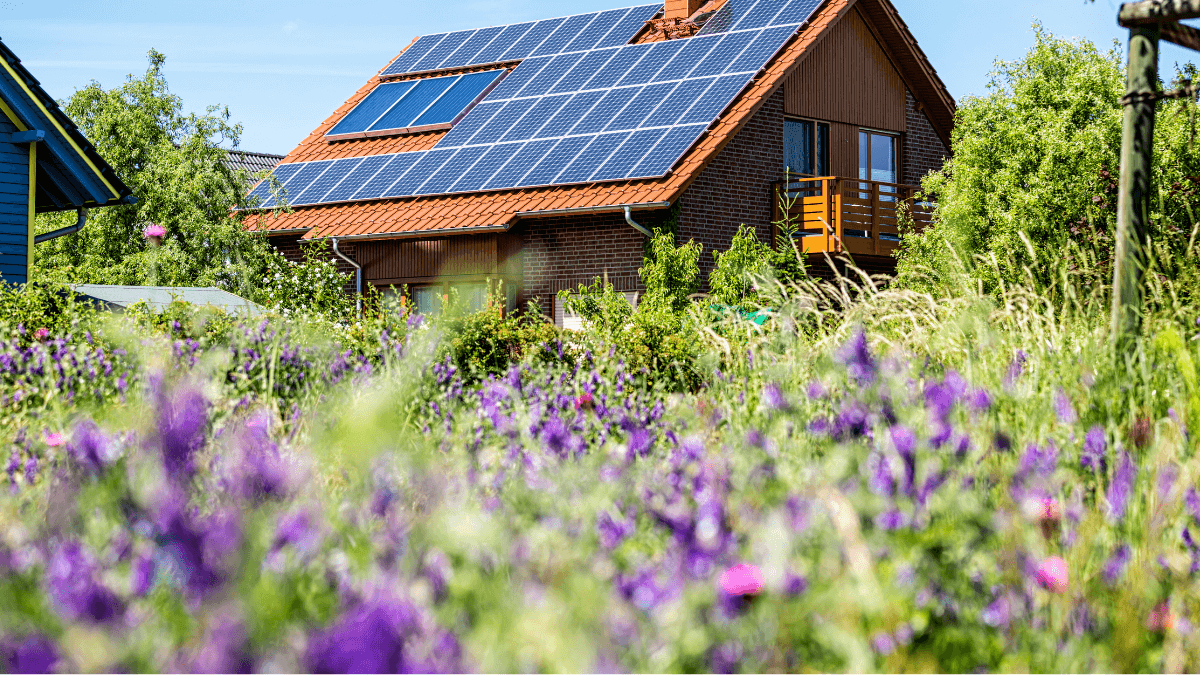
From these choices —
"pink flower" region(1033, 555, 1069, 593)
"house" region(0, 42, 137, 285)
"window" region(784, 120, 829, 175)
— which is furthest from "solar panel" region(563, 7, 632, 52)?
"pink flower" region(1033, 555, 1069, 593)

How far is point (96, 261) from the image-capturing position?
21.3 meters

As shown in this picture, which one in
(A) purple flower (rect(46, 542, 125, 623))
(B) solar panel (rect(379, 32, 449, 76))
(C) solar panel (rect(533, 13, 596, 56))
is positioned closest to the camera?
(A) purple flower (rect(46, 542, 125, 623))

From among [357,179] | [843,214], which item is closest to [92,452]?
[843,214]

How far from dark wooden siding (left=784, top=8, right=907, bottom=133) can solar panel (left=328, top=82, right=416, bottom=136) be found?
803 centimetres

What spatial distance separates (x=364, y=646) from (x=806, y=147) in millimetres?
19324

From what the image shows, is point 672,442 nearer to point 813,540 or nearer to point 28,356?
point 813,540

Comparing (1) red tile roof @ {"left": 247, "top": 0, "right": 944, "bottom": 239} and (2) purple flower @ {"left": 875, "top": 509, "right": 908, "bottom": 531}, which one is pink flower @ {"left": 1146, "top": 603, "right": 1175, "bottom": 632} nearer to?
(2) purple flower @ {"left": 875, "top": 509, "right": 908, "bottom": 531}

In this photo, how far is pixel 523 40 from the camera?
23.6 meters

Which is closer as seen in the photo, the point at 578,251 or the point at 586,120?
the point at 578,251

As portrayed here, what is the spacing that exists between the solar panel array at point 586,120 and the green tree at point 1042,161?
3598 millimetres

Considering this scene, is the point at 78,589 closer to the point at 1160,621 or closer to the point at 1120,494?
the point at 1160,621

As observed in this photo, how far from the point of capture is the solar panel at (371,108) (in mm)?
22984

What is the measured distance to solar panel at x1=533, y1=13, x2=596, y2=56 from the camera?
22777 millimetres

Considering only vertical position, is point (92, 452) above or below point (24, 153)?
below
